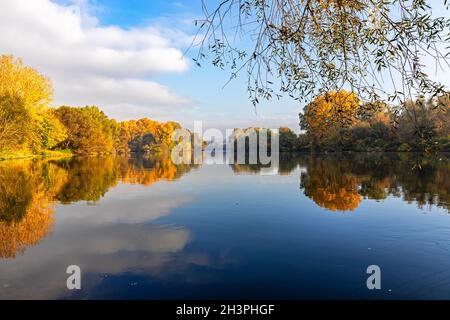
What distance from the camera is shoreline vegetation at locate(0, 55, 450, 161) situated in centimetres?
525

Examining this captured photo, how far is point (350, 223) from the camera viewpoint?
11336 millimetres

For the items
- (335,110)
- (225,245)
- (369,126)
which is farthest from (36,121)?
(369,126)

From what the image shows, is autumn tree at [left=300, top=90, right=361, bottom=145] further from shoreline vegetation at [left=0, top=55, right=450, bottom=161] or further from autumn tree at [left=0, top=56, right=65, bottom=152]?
autumn tree at [left=0, top=56, right=65, bottom=152]

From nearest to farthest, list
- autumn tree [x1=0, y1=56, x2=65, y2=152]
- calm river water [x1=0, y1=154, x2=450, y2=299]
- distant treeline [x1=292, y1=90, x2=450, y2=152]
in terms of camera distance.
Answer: distant treeline [x1=292, y1=90, x2=450, y2=152] → calm river water [x1=0, y1=154, x2=450, y2=299] → autumn tree [x1=0, y1=56, x2=65, y2=152]

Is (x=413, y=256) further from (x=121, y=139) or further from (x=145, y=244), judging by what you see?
(x=121, y=139)

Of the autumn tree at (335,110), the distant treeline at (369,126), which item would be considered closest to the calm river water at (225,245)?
the distant treeline at (369,126)

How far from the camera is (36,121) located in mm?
52375

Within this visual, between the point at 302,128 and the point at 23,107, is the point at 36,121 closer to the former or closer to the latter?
the point at 23,107

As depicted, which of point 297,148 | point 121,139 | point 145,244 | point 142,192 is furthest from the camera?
point 121,139

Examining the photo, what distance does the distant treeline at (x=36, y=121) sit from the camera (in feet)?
139

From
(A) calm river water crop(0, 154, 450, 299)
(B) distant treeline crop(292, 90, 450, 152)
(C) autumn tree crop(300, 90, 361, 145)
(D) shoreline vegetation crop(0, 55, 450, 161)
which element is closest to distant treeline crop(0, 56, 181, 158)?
(D) shoreline vegetation crop(0, 55, 450, 161)
